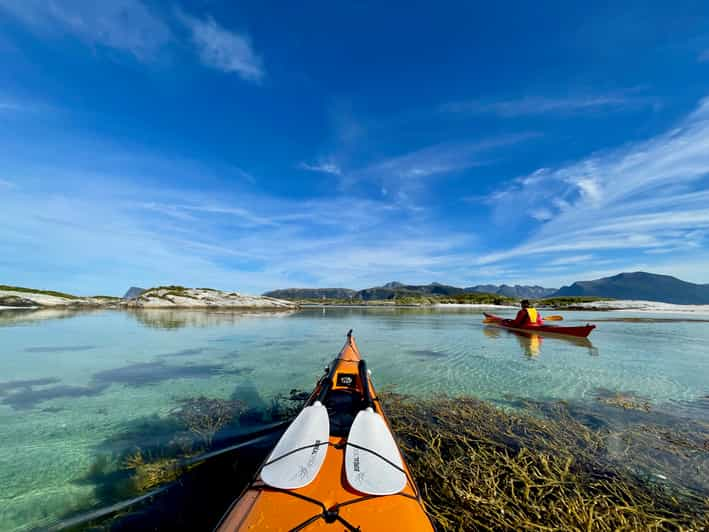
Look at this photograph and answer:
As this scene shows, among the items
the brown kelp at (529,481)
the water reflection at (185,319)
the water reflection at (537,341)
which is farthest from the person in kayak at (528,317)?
the water reflection at (185,319)

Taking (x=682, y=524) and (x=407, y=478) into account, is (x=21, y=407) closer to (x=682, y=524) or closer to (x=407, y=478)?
(x=407, y=478)

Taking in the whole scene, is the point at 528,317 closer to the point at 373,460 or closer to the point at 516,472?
the point at 516,472

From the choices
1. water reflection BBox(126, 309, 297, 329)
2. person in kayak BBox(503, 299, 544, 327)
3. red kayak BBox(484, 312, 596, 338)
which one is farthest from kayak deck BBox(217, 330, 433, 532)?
water reflection BBox(126, 309, 297, 329)

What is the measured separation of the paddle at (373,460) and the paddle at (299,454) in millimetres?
364

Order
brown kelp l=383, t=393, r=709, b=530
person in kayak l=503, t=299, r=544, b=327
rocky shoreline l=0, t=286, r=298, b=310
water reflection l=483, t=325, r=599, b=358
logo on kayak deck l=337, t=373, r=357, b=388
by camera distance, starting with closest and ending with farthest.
A: 1. brown kelp l=383, t=393, r=709, b=530
2. logo on kayak deck l=337, t=373, r=357, b=388
3. water reflection l=483, t=325, r=599, b=358
4. person in kayak l=503, t=299, r=544, b=327
5. rocky shoreline l=0, t=286, r=298, b=310

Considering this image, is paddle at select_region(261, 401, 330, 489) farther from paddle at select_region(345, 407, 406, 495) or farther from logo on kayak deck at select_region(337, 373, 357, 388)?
logo on kayak deck at select_region(337, 373, 357, 388)

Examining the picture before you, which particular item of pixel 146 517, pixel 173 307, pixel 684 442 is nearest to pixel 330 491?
pixel 146 517

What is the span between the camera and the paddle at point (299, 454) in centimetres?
289

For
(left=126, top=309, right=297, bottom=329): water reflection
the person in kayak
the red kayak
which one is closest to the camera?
the red kayak

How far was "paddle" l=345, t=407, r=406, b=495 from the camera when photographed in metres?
2.81

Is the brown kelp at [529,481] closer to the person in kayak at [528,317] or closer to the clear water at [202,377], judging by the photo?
the clear water at [202,377]

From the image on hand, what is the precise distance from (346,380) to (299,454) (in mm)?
3508

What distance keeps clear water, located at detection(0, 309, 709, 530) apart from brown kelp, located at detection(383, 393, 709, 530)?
2.58m

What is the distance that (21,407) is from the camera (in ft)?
24.8
